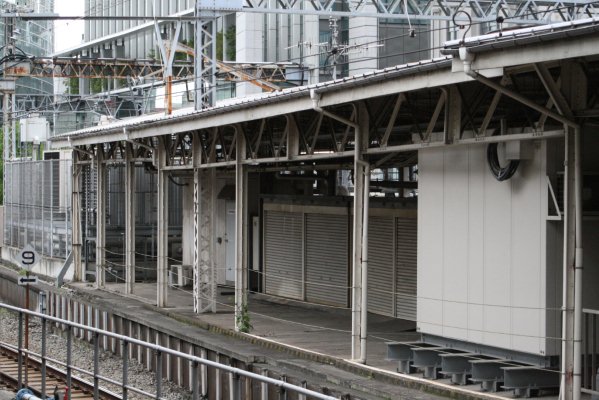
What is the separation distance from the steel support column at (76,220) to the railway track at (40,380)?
36.1 ft

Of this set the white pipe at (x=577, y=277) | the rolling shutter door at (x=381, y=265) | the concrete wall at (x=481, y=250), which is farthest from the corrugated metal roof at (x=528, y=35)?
the rolling shutter door at (x=381, y=265)

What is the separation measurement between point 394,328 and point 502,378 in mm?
7461

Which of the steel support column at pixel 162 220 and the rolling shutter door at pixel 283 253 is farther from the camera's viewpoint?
the rolling shutter door at pixel 283 253

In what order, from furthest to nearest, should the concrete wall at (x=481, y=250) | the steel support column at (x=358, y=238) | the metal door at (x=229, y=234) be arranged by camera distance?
the metal door at (x=229, y=234) → the steel support column at (x=358, y=238) → the concrete wall at (x=481, y=250)

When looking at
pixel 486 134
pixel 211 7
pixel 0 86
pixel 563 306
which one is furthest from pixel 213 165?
pixel 0 86

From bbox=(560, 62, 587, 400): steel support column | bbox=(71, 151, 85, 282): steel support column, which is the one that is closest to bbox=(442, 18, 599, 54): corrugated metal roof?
bbox=(560, 62, 587, 400): steel support column

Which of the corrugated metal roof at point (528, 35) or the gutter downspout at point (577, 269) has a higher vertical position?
the corrugated metal roof at point (528, 35)

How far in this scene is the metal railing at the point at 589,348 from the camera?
1384 cm

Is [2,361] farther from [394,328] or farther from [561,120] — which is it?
[561,120]

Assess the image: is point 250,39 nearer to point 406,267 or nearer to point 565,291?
point 406,267

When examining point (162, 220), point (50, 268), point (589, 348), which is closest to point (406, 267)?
point (162, 220)

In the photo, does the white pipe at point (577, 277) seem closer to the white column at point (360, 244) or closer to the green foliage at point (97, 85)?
the white column at point (360, 244)

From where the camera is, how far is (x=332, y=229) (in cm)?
2633

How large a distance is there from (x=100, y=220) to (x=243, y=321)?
11.0m
